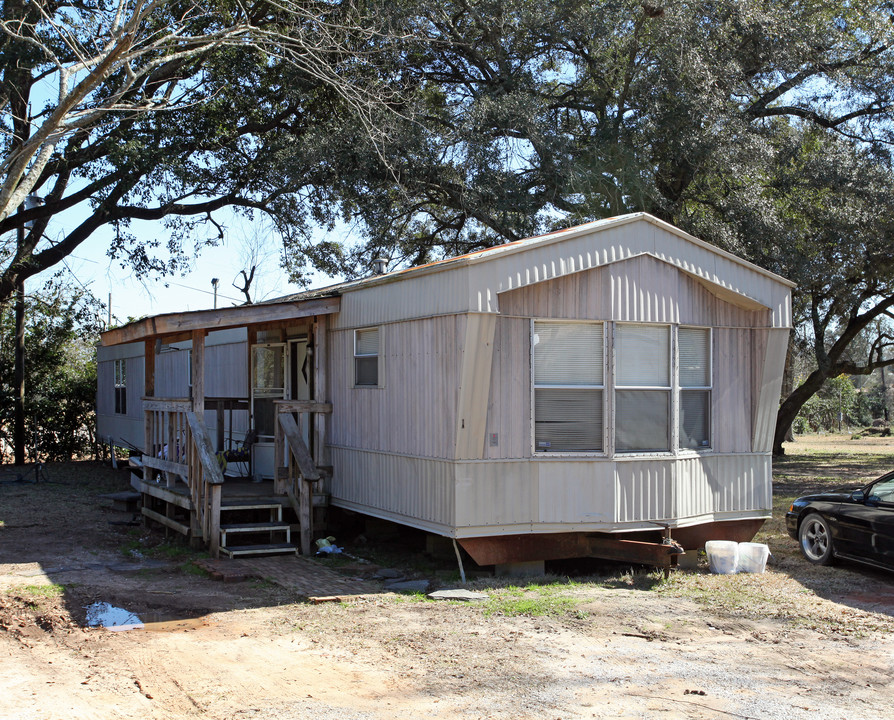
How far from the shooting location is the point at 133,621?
720 centimetres

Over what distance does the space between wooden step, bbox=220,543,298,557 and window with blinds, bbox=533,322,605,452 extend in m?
3.31

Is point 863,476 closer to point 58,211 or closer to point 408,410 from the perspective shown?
point 408,410

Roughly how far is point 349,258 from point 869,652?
15.0m

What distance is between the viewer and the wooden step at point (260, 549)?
9.72 meters

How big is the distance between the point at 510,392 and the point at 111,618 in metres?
4.31

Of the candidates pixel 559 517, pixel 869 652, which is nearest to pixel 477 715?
pixel 869 652

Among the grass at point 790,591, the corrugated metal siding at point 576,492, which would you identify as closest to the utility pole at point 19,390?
the corrugated metal siding at point 576,492

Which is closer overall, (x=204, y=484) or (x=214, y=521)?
(x=214, y=521)

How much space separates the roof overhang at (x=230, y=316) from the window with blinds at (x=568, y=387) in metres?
3.17

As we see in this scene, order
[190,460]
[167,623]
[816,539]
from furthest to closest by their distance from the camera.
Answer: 1. [190,460]
2. [816,539]
3. [167,623]

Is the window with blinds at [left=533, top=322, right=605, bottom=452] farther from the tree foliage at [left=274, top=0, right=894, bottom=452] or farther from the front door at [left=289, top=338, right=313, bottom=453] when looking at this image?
the tree foliage at [left=274, top=0, right=894, bottom=452]

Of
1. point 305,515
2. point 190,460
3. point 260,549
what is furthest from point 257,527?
point 190,460

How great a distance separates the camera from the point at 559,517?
8805 millimetres

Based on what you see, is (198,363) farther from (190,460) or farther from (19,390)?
(19,390)
